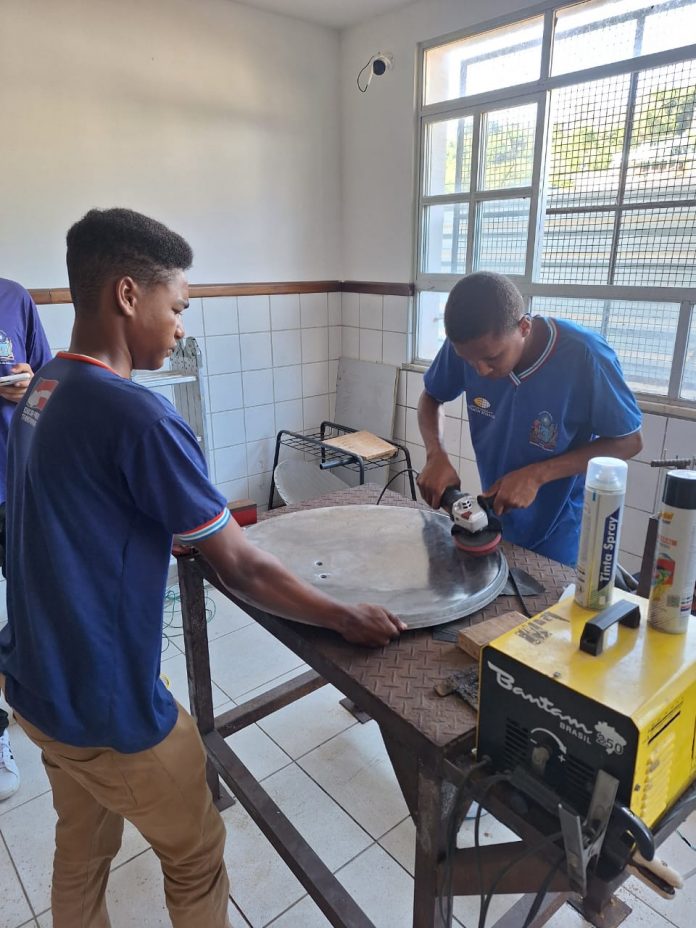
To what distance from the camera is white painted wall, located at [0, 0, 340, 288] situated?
2436 mm

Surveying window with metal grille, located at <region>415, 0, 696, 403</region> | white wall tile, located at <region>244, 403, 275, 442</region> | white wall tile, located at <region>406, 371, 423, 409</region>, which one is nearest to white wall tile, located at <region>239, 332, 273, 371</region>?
white wall tile, located at <region>244, 403, 275, 442</region>

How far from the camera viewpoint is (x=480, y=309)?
4.47ft

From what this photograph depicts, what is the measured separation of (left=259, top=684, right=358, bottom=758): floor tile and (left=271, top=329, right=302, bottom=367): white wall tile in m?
1.88

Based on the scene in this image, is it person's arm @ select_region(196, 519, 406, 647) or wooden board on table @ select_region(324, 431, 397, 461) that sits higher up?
person's arm @ select_region(196, 519, 406, 647)

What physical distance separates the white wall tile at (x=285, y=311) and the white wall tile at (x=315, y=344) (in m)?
0.10

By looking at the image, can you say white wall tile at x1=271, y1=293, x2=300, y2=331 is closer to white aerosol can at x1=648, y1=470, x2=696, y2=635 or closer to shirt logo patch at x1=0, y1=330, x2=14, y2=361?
shirt logo patch at x1=0, y1=330, x2=14, y2=361

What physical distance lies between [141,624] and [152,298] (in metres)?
0.53

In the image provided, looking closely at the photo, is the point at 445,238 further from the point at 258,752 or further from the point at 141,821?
the point at 141,821

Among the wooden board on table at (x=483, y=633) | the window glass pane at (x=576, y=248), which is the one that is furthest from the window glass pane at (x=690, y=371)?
the wooden board on table at (x=483, y=633)

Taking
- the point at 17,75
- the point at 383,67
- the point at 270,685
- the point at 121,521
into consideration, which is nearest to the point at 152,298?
the point at 121,521

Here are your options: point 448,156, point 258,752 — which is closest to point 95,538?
point 258,752

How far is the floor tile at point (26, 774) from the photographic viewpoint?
5.80ft

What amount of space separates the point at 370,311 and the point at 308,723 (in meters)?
2.22

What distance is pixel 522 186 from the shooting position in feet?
8.64
